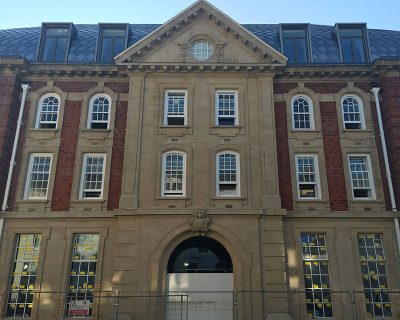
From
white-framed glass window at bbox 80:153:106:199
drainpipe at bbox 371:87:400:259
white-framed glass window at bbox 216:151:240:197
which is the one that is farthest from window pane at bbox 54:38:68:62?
drainpipe at bbox 371:87:400:259

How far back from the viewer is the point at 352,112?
72.0 feet

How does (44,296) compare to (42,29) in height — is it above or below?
below

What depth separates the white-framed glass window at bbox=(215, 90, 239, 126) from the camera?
21312mm

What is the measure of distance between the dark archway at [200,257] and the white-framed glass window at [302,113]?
7350 mm

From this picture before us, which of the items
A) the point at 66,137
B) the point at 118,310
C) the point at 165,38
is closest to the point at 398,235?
the point at 118,310

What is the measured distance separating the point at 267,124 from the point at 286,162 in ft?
6.83

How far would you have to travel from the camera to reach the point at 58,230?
19.6m

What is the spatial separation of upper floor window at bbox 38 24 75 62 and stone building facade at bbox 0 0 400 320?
0.13 meters

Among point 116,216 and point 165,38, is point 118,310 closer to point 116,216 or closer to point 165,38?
point 116,216

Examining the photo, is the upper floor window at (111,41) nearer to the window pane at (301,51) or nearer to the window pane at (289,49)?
the window pane at (289,49)

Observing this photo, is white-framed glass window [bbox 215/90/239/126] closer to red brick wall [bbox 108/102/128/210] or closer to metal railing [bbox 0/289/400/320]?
red brick wall [bbox 108/102/128/210]

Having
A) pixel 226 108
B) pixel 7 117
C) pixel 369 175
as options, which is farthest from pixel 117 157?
pixel 369 175

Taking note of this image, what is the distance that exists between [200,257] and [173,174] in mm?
4060

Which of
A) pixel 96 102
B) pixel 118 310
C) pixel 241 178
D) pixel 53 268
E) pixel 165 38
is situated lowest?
pixel 118 310
